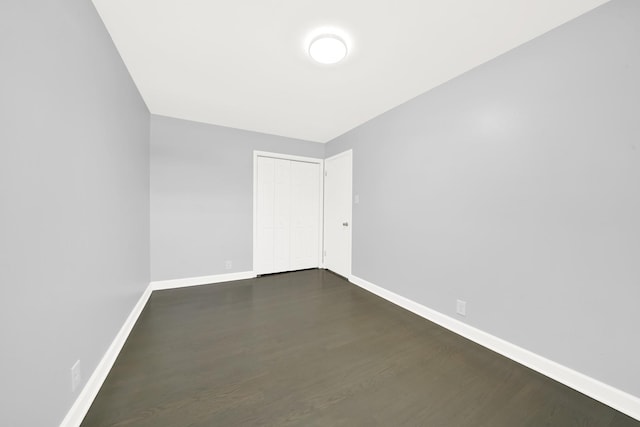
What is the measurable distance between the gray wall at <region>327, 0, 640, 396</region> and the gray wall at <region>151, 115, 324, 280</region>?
2596mm

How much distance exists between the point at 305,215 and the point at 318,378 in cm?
283

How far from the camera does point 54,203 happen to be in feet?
3.42

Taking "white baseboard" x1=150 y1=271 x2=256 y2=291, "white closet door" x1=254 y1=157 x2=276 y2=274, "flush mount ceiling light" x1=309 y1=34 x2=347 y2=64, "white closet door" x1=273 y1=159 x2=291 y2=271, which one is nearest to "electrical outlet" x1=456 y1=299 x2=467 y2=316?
"flush mount ceiling light" x1=309 y1=34 x2=347 y2=64

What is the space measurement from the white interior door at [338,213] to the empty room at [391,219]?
96 cm

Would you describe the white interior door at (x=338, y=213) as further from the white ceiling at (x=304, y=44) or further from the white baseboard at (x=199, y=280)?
the white baseboard at (x=199, y=280)

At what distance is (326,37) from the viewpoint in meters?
1.66

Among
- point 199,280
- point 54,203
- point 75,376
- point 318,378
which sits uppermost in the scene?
point 54,203

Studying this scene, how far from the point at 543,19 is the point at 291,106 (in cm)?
229

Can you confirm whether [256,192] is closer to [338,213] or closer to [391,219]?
[338,213]

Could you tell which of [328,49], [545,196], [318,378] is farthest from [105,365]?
[545,196]

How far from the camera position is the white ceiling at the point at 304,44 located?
1.43m

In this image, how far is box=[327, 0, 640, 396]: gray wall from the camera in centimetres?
130

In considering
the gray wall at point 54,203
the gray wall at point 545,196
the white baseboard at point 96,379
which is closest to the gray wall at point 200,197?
the white baseboard at point 96,379

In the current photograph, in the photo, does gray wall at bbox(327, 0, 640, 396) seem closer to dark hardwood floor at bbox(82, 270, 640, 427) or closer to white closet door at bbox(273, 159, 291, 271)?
dark hardwood floor at bbox(82, 270, 640, 427)
